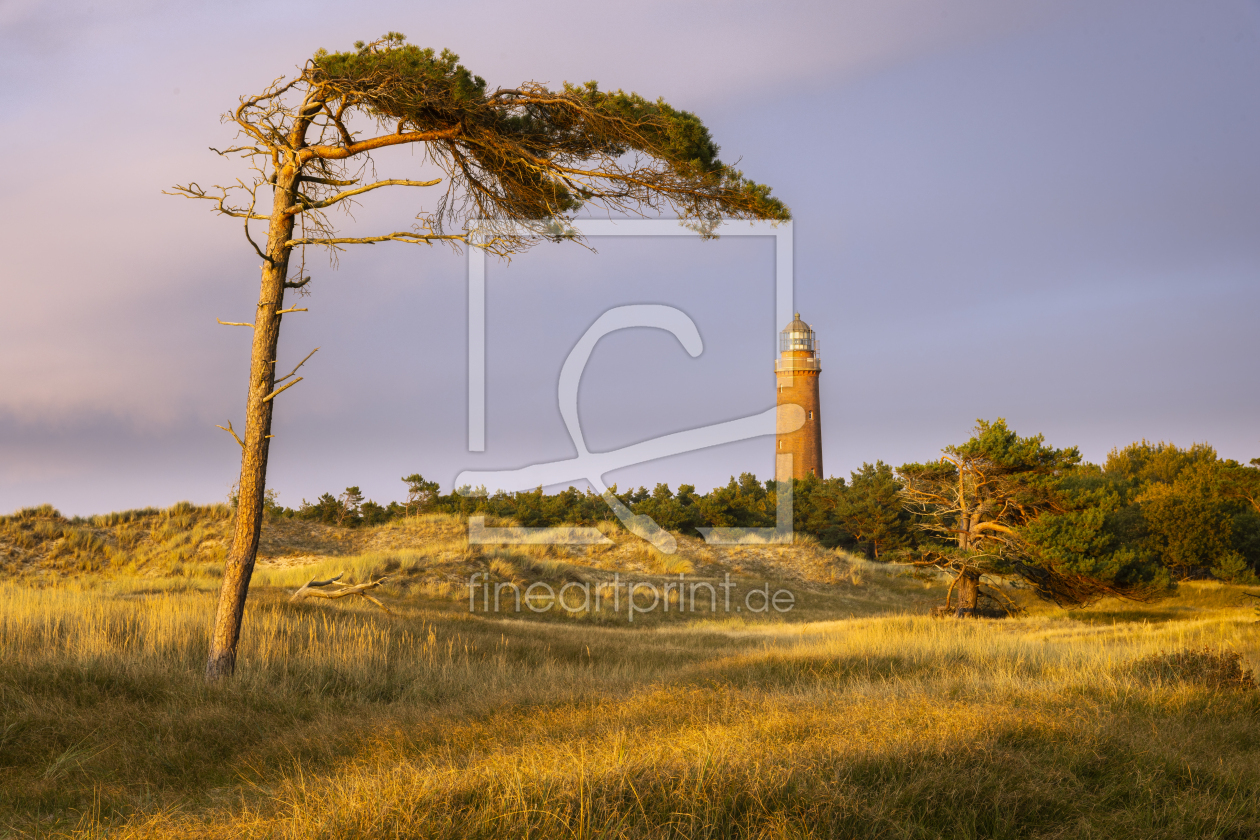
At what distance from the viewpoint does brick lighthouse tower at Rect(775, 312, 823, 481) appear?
44.3m

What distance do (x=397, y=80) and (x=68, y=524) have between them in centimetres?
2420

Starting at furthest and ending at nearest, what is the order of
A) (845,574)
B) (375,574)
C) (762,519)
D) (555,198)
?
1. (762,519)
2. (845,574)
3. (375,574)
4. (555,198)

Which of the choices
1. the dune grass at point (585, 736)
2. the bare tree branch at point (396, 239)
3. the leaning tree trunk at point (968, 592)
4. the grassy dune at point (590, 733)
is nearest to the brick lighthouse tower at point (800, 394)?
the leaning tree trunk at point (968, 592)

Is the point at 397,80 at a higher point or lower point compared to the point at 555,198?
higher

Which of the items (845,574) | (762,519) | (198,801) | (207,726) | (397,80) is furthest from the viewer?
(762,519)

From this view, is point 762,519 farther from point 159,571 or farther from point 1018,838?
point 1018,838

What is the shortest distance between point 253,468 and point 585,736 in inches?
197

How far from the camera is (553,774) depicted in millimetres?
3945

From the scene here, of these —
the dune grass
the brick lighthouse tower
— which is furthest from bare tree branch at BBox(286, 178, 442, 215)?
the brick lighthouse tower

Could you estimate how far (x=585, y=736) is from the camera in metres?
5.55

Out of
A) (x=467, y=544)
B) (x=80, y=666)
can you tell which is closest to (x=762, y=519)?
(x=467, y=544)

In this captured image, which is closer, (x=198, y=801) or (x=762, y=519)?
(x=198, y=801)

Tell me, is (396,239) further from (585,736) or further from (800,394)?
(800,394)

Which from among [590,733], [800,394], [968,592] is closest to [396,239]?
[590,733]
